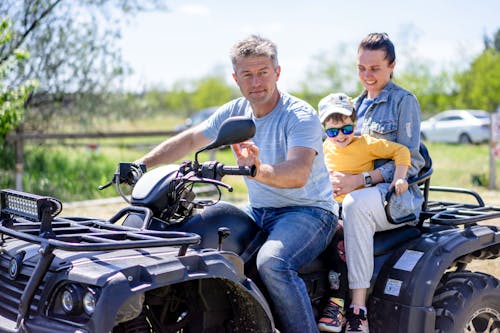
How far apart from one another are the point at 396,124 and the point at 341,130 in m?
0.41

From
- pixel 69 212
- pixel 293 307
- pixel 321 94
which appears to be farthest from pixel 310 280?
pixel 321 94

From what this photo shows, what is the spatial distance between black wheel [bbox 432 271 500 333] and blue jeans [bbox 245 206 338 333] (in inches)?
32.7

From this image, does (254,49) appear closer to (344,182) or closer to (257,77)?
(257,77)

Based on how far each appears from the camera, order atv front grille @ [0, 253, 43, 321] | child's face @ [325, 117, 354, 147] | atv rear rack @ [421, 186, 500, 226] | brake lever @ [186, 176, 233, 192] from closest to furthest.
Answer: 1. atv front grille @ [0, 253, 43, 321]
2. brake lever @ [186, 176, 233, 192]
3. atv rear rack @ [421, 186, 500, 226]
4. child's face @ [325, 117, 354, 147]

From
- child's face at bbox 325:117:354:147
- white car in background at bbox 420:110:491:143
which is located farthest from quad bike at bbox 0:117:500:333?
white car in background at bbox 420:110:491:143

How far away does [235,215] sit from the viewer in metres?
3.55

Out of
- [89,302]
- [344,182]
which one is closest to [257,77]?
[344,182]

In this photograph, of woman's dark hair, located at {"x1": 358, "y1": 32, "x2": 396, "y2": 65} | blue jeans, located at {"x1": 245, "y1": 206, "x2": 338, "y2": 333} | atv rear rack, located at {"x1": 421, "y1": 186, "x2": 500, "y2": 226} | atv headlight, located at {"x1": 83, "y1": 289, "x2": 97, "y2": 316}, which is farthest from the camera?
woman's dark hair, located at {"x1": 358, "y1": 32, "x2": 396, "y2": 65}

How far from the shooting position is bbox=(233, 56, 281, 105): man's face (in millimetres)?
3621

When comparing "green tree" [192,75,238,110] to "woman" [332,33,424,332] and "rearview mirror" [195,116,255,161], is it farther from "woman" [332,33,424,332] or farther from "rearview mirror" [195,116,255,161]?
"rearview mirror" [195,116,255,161]

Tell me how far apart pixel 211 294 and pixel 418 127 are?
2.00 m

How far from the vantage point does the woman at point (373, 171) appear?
376 centimetres

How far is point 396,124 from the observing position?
4.45 m

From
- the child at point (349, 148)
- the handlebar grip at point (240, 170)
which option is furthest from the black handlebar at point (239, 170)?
the child at point (349, 148)
